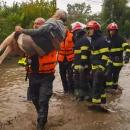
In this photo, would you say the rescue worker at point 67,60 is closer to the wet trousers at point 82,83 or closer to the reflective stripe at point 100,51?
the wet trousers at point 82,83

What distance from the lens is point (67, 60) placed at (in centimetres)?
1155

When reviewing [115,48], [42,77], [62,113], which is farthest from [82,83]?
[42,77]

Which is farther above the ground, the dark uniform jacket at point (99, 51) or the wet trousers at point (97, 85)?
the dark uniform jacket at point (99, 51)

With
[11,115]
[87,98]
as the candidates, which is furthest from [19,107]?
[87,98]

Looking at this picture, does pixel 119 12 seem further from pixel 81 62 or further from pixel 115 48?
pixel 81 62

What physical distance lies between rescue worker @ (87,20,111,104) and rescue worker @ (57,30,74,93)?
1472 mm

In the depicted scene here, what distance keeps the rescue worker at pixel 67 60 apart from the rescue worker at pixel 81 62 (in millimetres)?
563

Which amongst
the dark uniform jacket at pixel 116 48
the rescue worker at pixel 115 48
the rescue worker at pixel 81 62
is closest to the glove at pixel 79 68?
the rescue worker at pixel 81 62

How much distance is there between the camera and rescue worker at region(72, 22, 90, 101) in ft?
34.2

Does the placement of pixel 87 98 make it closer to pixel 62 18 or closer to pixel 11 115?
pixel 11 115

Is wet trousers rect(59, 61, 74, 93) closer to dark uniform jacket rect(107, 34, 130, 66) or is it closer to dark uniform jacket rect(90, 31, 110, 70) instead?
dark uniform jacket rect(107, 34, 130, 66)

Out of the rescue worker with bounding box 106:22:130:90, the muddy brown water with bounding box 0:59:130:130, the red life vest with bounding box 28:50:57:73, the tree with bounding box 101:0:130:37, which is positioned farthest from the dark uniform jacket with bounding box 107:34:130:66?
the tree with bounding box 101:0:130:37

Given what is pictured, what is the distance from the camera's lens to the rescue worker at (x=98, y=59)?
9836mm

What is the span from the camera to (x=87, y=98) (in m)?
10.9
